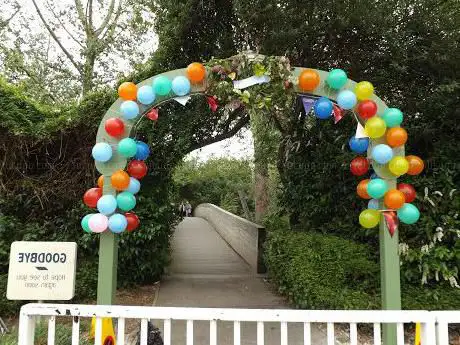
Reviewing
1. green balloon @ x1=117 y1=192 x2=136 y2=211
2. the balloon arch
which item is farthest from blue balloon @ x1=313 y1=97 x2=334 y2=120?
green balloon @ x1=117 y1=192 x2=136 y2=211

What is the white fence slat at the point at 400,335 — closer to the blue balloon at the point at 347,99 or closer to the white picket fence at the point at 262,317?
the white picket fence at the point at 262,317

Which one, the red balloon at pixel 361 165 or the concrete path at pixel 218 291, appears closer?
the red balloon at pixel 361 165

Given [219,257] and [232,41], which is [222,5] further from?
[219,257]

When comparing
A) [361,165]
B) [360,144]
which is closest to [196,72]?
[360,144]

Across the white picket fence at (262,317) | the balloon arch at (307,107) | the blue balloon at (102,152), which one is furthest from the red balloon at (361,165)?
the blue balloon at (102,152)

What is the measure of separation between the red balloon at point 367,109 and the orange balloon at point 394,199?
0.87 meters

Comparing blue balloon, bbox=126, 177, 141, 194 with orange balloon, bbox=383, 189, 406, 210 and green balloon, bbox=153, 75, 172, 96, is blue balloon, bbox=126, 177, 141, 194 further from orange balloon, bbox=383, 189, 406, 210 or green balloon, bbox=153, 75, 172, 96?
orange balloon, bbox=383, 189, 406, 210

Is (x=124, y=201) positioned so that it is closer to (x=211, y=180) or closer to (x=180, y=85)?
(x=180, y=85)

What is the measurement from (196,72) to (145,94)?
2.03 feet

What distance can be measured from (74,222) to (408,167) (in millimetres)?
5762

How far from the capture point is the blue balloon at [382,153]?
14.5ft

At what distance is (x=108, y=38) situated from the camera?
631 inches

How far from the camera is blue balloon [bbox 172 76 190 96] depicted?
4.55 metres

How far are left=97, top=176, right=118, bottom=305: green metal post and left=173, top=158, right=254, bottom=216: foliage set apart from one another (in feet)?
66.7
